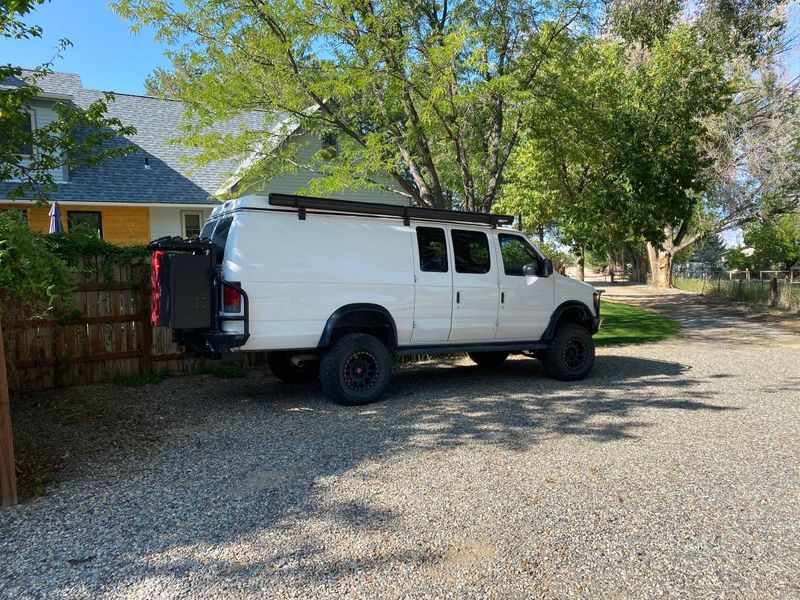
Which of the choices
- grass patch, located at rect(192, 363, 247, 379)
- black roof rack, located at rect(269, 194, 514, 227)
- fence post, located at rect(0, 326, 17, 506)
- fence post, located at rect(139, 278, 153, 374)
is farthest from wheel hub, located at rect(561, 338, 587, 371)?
fence post, located at rect(0, 326, 17, 506)

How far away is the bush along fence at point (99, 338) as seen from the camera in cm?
739

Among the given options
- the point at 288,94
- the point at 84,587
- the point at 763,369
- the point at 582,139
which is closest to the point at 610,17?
the point at 582,139

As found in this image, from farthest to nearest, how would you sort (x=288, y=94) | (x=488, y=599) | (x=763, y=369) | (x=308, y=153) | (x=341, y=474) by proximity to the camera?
(x=308, y=153)
(x=288, y=94)
(x=763, y=369)
(x=341, y=474)
(x=488, y=599)

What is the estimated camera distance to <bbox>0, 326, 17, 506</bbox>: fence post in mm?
3992

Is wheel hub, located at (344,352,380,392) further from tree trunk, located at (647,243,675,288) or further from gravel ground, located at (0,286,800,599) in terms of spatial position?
tree trunk, located at (647,243,675,288)

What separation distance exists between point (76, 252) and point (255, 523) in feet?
18.2

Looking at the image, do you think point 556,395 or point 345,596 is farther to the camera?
point 556,395

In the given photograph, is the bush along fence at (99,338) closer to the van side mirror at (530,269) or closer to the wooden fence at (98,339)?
the wooden fence at (98,339)

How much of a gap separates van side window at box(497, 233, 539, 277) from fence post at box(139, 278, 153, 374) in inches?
198

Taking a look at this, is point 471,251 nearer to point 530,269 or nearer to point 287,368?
point 530,269

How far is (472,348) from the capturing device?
782 centimetres

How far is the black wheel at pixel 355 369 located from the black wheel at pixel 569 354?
264 cm

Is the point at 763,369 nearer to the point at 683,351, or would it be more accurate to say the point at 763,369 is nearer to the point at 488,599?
the point at 683,351

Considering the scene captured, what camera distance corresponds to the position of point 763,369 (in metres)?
9.37
